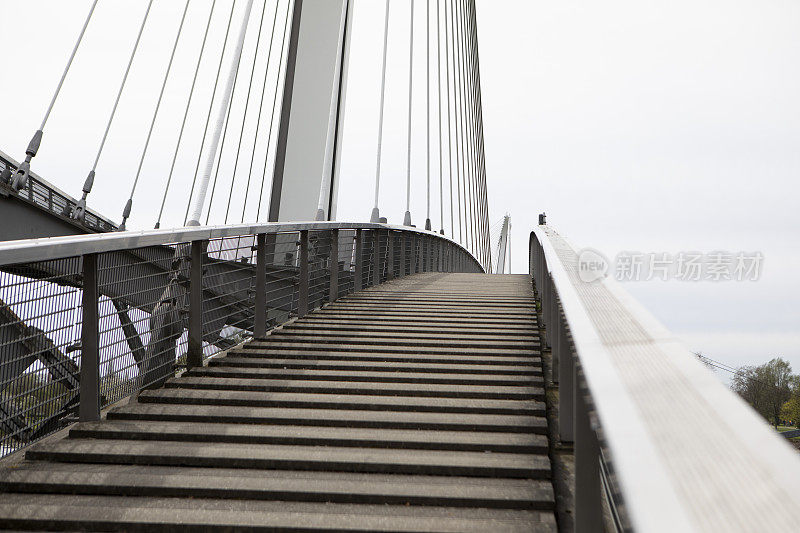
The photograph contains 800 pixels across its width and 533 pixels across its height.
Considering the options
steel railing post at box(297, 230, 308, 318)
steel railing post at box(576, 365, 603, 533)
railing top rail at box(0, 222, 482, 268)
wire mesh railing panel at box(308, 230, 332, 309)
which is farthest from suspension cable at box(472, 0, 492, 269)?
steel railing post at box(576, 365, 603, 533)

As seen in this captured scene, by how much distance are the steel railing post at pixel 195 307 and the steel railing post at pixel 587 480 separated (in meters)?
3.17

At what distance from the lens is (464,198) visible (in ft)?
79.0

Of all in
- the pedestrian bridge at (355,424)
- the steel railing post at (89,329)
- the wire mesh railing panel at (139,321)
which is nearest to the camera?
the pedestrian bridge at (355,424)

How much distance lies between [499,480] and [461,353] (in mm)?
2174

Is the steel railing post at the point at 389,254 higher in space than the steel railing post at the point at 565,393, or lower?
higher

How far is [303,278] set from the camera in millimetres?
6668

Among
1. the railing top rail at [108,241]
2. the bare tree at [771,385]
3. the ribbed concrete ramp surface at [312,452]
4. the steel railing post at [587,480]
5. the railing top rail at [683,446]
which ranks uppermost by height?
the railing top rail at [108,241]

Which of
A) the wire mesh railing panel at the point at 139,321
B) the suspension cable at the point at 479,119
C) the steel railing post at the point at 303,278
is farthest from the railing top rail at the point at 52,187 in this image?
the suspension cable at the point at 479,119

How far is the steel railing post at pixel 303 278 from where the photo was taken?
21.8 ft

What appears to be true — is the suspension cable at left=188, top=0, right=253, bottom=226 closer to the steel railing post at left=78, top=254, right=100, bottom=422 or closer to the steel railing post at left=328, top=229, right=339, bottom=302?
the steel railing post at left=328, top=229, right=339, bottom=302

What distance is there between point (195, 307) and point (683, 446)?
4021 mm

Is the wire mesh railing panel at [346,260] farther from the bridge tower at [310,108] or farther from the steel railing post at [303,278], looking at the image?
the bridge tower at [310,108]

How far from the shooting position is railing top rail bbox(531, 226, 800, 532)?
2.44ft

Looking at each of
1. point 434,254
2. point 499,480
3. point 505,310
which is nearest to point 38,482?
point 499,480
